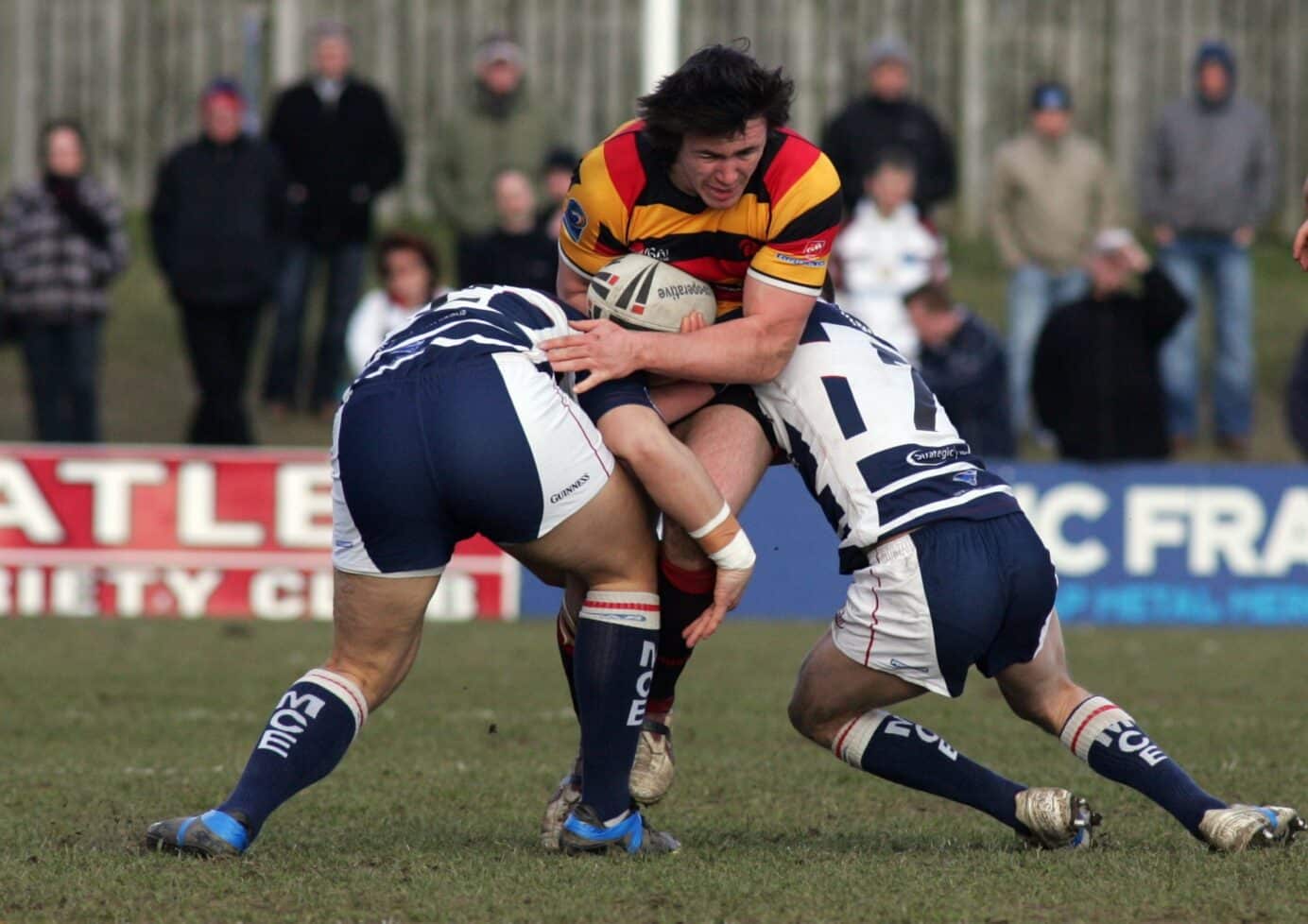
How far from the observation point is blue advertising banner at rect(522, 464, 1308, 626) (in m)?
12.2

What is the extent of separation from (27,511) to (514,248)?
3.12m

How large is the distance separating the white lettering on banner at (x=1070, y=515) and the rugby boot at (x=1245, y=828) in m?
6.96

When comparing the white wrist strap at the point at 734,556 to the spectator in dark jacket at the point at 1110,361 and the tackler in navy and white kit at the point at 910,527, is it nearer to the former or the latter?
the tackler in navy and white kit at the point at 910,527

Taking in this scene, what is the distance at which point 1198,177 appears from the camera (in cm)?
1422

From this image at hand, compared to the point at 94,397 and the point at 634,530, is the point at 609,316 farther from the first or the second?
the point at 94,397

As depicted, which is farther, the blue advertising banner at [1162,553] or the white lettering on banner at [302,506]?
the blue advertising banner at [1162,553]

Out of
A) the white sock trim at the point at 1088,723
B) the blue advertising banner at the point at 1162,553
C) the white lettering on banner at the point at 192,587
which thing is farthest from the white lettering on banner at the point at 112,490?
the white sock trim at the point at 1088,723

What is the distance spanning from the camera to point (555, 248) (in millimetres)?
13062

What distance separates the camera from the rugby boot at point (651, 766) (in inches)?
220

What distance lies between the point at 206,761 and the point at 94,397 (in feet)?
22.2

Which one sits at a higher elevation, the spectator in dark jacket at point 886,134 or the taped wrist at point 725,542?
the spectator in dark jacket at point 886,134

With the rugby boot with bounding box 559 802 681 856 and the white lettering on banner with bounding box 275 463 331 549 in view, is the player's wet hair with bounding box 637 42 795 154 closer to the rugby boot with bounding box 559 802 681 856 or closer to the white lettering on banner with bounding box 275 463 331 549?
the rugby boot with bounding box 559 802 681 856

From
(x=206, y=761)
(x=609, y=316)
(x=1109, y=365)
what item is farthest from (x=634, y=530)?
(x=1109, y=365)

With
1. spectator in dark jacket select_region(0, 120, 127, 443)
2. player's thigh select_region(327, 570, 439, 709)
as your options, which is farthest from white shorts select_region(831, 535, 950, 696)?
spectator in dark jacket select_region(0, 120, 127, 443)
